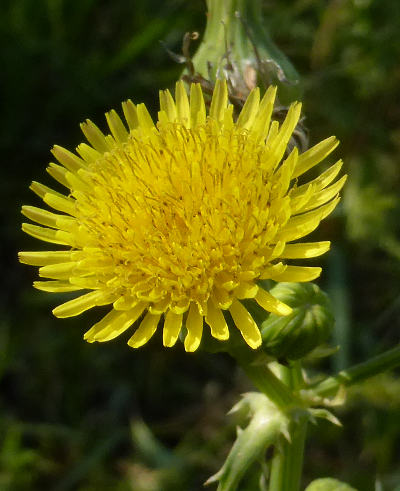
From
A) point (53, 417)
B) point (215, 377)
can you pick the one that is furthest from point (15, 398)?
point (215, 377)

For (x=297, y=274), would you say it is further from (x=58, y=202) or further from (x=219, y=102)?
(x=58, y=202)

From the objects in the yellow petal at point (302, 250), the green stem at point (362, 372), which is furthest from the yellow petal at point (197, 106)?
the green stem at point (362, 372)

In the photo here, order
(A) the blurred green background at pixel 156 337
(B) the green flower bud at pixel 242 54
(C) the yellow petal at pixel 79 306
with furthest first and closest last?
(A) the blurred green background at pixel 156 337 → (B) the green flower bud at pixel 242 54 → (C) the yellow petal at pixel 79 306

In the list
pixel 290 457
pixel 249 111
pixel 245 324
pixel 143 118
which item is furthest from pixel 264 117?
pixel 290 457

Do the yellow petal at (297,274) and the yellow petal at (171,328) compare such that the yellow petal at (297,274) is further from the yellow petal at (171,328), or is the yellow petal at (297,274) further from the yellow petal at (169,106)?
the yellow petal at (169,106)

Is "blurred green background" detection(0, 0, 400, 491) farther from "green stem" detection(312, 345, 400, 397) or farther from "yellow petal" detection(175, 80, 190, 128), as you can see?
"yellow petal" detection(175, 80, 190, 128)

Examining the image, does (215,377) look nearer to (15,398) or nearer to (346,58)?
(15,398)

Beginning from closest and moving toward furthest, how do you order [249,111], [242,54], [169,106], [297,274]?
1. [297,274]
2. [249,111]
3. [169,106]
4. [242,54]
